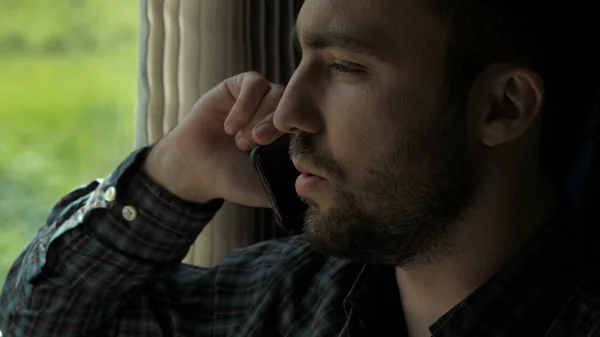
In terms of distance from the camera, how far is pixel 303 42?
40.7 inches

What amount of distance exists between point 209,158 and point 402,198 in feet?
1.38

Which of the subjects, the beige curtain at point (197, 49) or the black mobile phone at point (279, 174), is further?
the beige curtain at point (197, 49)

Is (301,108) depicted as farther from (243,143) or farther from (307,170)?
(243,143)

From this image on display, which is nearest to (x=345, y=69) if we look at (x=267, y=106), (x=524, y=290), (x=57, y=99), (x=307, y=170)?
(x=307, y=170)

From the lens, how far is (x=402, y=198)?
102 centimetres

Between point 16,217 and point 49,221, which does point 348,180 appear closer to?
point 49,221

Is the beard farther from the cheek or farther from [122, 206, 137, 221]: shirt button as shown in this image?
[122, 206, 137, 221]: shirt button

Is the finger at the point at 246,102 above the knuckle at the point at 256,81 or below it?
below

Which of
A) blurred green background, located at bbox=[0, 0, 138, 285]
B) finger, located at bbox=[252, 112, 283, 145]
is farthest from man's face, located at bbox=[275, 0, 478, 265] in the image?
blurred green background, located at bbox=[0, 0, 138, 285]

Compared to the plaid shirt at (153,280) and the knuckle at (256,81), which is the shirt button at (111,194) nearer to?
the plaid shirt at (153,280)

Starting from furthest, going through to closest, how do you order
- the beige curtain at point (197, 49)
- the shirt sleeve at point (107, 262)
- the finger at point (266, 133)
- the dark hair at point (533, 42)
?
the beige curtain at point (197, 49) < the shirt sleeve at point (107, 262) < the finger at point (266, 133) < the dark hair at point (533, 42)

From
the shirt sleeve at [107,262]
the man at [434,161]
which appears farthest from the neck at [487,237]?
the shirt sleeve at [107,262]

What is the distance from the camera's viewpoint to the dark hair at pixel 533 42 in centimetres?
96

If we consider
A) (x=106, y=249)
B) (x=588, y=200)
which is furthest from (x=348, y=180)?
(x=106, y=249)
